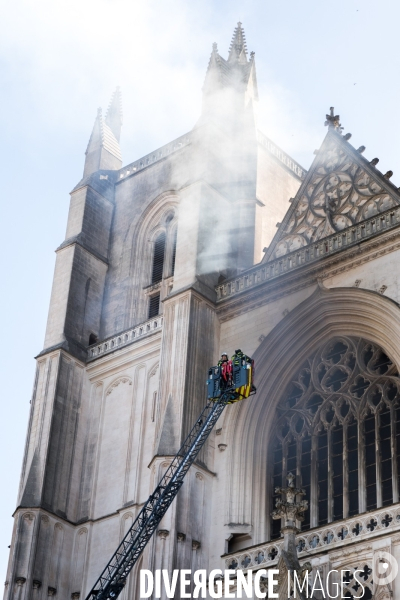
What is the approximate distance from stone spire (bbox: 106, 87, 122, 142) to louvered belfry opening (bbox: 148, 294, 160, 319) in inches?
265

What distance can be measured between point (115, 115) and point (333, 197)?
1058cm

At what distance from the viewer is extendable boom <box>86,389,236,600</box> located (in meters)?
23.2

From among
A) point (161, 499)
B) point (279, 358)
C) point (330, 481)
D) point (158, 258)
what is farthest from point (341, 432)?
point (158, 258)

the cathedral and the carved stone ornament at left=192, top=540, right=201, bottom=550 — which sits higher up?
the cathedral

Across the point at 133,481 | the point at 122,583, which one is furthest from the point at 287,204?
the point at 122,583

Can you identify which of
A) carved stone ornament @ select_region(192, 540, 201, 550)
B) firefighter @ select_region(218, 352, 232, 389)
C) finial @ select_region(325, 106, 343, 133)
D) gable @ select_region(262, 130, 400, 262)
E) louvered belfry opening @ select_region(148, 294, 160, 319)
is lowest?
carved stone ornament @ select_region(192, 540, 201, 550)

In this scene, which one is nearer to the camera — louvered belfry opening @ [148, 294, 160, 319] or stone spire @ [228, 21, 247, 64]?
louvered belfry opening @ [148, 294, 160, 319]

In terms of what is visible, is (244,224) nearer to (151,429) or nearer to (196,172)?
(196,172)

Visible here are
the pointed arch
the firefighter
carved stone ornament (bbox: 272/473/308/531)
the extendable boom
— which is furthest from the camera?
the pointed arch

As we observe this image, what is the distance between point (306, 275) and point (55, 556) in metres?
7.99

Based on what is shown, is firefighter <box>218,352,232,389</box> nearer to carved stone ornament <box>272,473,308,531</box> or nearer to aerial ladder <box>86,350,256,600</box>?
aerial ladder <box>86,350,256,600</box>

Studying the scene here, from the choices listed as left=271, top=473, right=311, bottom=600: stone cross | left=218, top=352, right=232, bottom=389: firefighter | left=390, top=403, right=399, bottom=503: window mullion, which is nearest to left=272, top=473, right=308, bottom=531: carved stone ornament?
left=271, top=473, right=311, bottom=600: stone cross

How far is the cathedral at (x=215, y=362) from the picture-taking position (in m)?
24.5

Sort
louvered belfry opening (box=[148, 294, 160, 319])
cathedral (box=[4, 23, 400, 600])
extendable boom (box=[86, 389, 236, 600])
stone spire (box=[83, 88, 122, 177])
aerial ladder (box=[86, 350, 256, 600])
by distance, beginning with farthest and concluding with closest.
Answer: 1. stone spire (box=[83, 88, 122, 177])
2. louvered belfry opening (box=[148, 294, 160, 319])
3. cathedral (box=[4, 23, 400, 600])
4. aerial ladder (box=[86, 350, 256, 600])
5. extendable boom (box=[86, 389, 236, 600])
